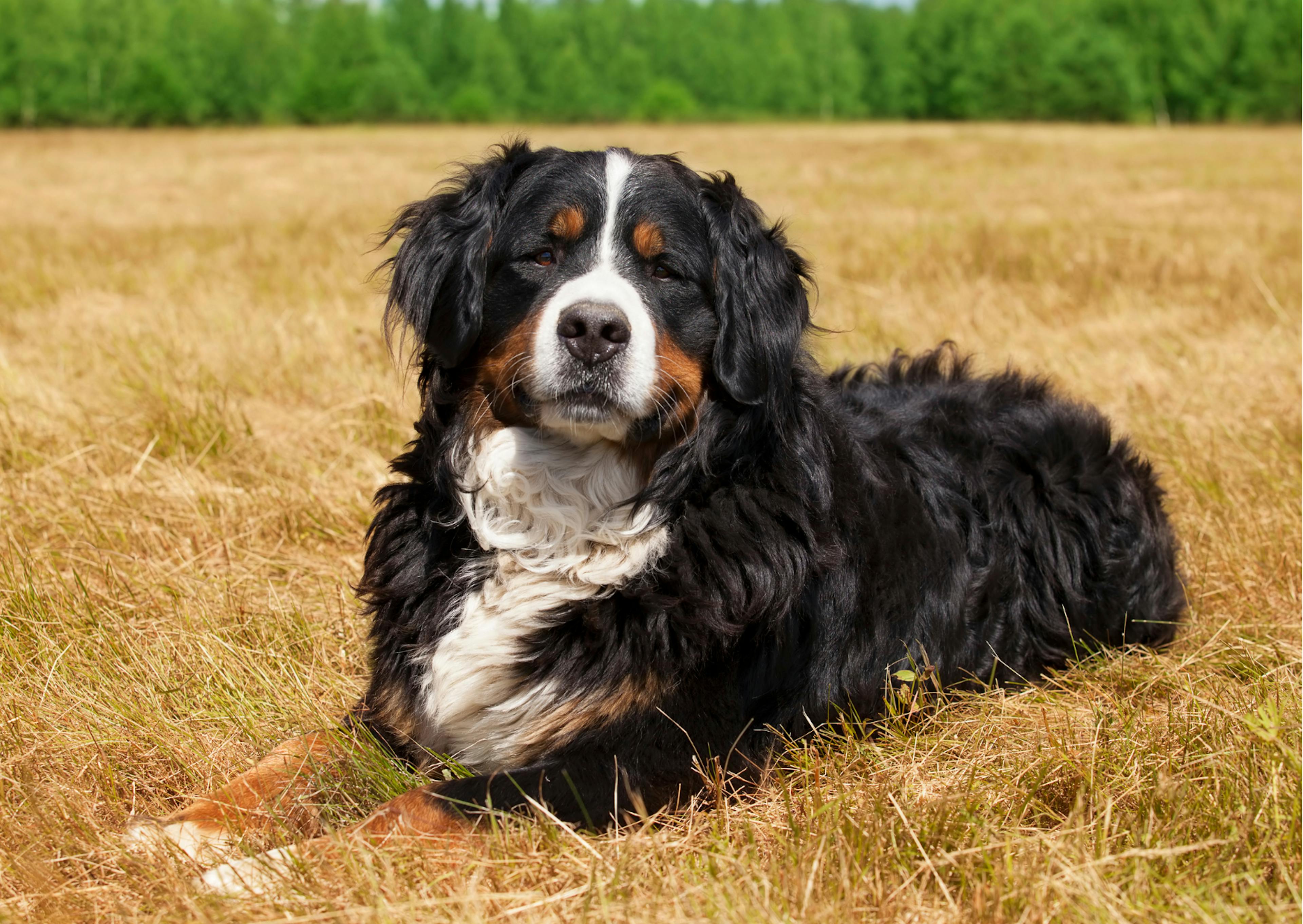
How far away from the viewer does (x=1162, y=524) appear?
13.2 feet

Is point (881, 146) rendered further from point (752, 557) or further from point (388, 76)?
point (388, 76)

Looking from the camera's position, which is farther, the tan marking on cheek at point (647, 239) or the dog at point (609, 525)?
the tan marking on cheek at point (647, 239)

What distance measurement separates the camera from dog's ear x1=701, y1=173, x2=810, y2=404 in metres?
2.97

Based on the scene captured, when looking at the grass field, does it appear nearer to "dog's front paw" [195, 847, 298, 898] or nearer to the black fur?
"dog's front paw" [195, 847, 298, 898]

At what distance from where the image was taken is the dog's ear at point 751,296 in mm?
2969

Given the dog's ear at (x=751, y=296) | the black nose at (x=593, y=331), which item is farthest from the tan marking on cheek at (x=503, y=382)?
the dog's ear at (x=751, y=296)

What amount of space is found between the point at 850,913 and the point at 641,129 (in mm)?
47597

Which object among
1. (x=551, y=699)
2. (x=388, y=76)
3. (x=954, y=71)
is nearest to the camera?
(x=551, y=699)

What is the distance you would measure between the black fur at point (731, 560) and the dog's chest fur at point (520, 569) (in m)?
0.05

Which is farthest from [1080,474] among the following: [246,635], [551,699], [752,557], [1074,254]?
[1074,254]

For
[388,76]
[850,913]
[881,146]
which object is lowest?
[850,913]

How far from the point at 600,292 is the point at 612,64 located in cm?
9256

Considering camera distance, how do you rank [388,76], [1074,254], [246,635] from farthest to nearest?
[388,76] < [1074,254] < [246,635]

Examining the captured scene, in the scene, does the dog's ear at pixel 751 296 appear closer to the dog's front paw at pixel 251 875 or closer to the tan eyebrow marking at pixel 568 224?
the tan eyebrow marking at pixel 568 224
